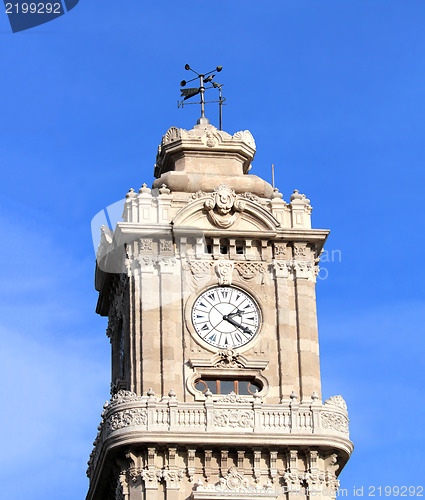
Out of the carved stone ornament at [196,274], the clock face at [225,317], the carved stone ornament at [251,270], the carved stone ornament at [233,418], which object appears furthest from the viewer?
the carved stone ornament at [251,270]

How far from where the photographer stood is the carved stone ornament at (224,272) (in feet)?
263

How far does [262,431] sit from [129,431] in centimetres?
479

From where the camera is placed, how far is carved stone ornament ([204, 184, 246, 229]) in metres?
80.5

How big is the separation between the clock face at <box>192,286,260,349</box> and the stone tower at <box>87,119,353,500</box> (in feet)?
0.12

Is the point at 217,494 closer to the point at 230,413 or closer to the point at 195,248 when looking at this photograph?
the point at 230,413

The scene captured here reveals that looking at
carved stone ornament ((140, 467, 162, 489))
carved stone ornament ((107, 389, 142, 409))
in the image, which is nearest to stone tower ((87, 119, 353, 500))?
carved stone ornament ((140, 467, 162, 489))

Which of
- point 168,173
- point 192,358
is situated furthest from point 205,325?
point 168,173

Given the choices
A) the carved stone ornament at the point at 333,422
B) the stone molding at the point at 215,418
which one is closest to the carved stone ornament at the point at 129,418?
the stone molding at the point at 215,418

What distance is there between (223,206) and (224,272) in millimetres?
2537

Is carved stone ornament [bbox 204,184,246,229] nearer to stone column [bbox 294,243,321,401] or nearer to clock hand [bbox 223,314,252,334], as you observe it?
stone column [bbox 294,243,321,401]

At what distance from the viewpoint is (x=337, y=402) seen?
77.8 metres

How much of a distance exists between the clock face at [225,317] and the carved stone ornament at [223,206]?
2556mm

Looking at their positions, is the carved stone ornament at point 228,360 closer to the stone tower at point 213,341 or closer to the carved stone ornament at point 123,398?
the stone tower at point 213,341

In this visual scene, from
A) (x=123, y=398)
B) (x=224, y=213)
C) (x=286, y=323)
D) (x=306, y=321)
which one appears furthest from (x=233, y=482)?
(x=224, y=213)
